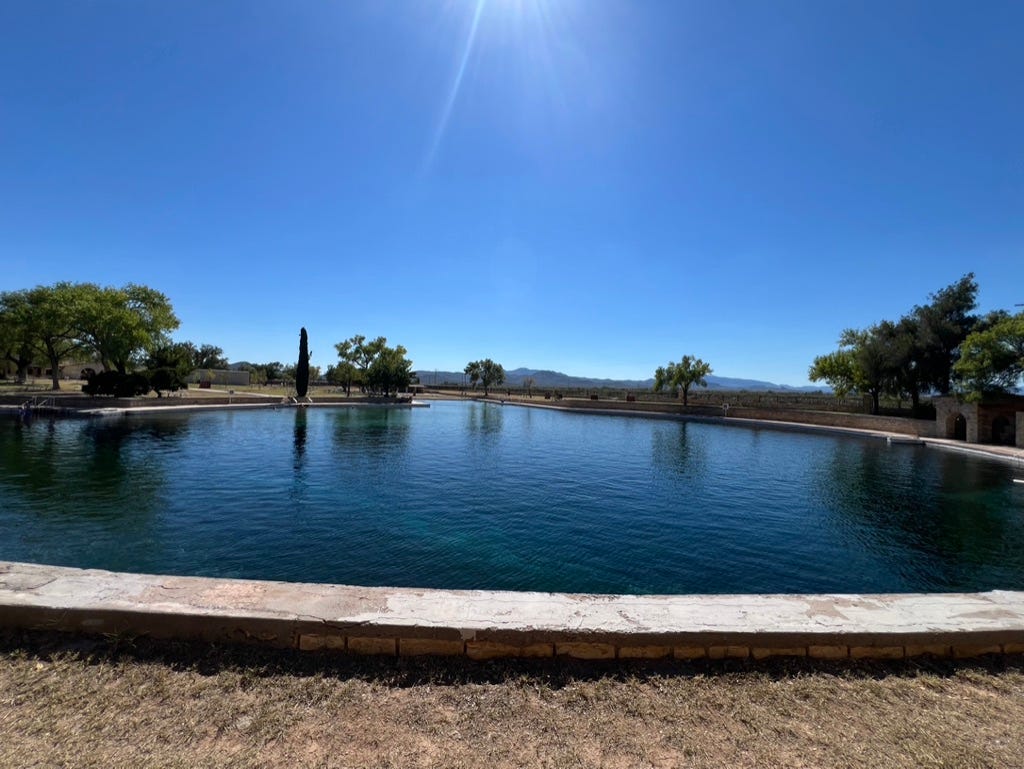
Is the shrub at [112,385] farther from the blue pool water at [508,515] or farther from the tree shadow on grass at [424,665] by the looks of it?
the tree shadow on grass at [424,665]

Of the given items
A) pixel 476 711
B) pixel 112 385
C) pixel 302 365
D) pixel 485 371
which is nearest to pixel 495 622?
pixel 476 711

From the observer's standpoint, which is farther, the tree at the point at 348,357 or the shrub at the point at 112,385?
the tree at the point at 348,357

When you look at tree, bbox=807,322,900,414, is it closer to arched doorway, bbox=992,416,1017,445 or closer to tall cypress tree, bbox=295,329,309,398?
arched doorway, bbox=992,416,1017,445

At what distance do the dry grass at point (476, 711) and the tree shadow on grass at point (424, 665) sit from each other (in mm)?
12

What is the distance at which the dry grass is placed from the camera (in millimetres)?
2414

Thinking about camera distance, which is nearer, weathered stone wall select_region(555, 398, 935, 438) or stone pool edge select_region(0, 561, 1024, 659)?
stone pool edge select_region(0, 561, 1024, 659)

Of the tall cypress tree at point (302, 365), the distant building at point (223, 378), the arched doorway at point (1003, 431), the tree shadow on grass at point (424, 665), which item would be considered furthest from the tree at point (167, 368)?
the arched doorway at point (1003, 431)

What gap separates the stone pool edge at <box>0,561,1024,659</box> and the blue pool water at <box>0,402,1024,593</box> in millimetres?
2435

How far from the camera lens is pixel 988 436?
22641 mm

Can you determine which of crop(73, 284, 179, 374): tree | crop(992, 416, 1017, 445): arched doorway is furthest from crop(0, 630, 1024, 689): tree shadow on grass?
crop(73, 284, 179, 374): tree

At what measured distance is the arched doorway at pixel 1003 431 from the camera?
2223 cm

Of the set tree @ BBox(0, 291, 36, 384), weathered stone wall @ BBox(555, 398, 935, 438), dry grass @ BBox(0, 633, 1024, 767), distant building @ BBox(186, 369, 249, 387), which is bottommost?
dry grass @ BBox(0, 633, 1024, 767)

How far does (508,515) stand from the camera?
9.44m

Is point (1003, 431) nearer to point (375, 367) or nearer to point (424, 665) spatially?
point (424, 665)
